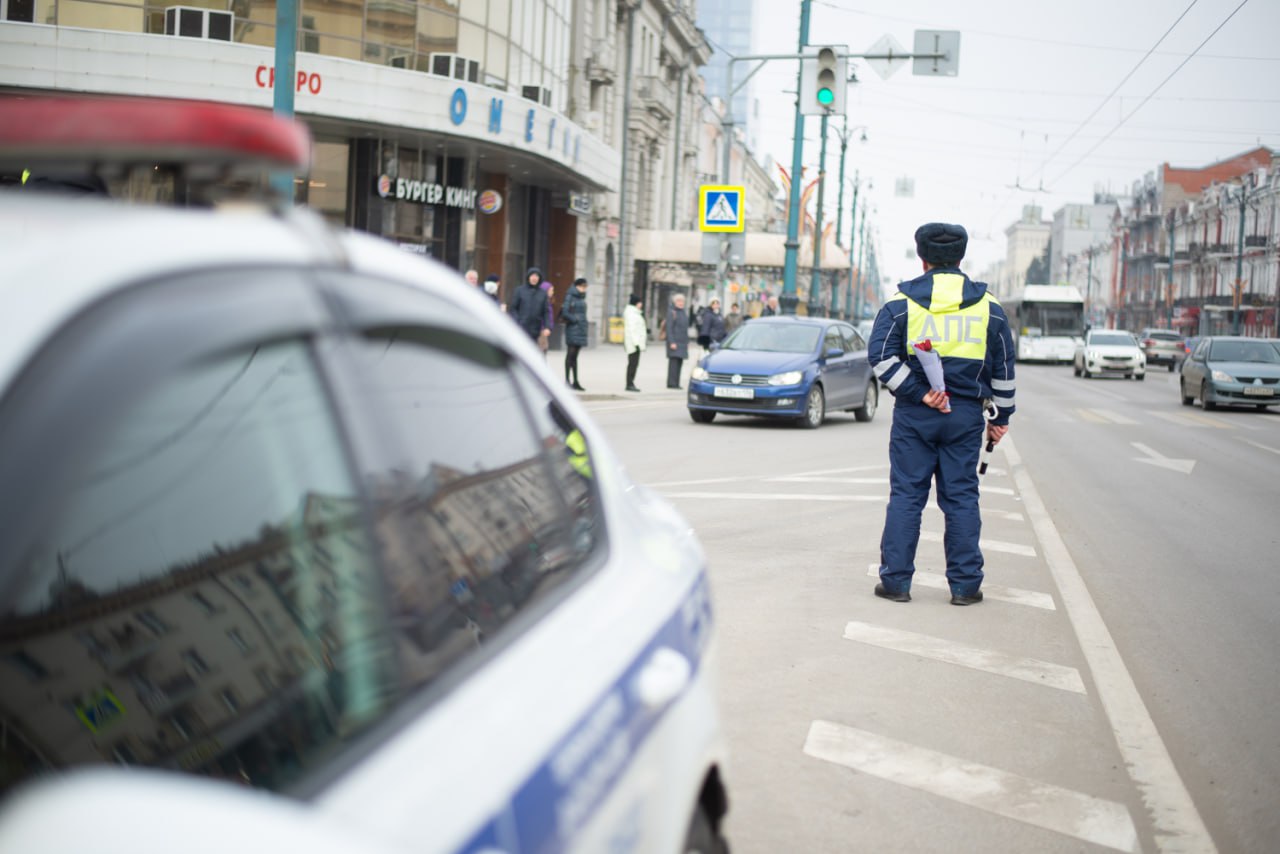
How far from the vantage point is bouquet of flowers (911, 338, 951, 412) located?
23.2 feet

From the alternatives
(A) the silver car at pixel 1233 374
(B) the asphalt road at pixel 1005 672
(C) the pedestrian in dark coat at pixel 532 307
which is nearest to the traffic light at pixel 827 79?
(C) the pedestrian in dark coat at pixel 532 307

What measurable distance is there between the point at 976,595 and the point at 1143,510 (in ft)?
16.5

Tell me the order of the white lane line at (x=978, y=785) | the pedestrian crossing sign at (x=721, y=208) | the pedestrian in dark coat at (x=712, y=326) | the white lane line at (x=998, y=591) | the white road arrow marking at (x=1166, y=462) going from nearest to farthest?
1. the white lane line at (x=978, y=785)
2. the white lane line at (x=998, y=591)
3. the white road arrow marking at (x=1166, y=462)
4. the pedestrian crossing sign at (x=721, y=208)
5. the pedestrian in dark coat at (x=712, y=326)

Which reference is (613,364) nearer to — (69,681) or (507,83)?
(507,83)

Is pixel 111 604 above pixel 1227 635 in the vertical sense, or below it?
above

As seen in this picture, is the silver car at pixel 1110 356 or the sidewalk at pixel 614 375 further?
the silver car at pixel 1110 356

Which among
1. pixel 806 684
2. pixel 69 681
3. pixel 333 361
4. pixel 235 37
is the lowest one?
pixel 806 684

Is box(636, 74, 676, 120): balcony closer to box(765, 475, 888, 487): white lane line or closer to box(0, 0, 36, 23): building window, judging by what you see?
box(0, 0, 36, 23): building window

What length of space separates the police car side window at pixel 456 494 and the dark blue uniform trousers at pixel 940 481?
4.86 m

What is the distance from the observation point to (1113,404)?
28531mm

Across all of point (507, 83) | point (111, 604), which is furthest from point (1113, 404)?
point (111, 604)

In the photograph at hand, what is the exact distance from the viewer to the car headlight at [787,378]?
18.6m

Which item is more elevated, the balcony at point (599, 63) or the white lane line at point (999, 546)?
the balcony at point (599, 63)

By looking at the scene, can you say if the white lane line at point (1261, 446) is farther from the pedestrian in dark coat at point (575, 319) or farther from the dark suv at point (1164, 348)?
the dark suv at point (1164, 348)
